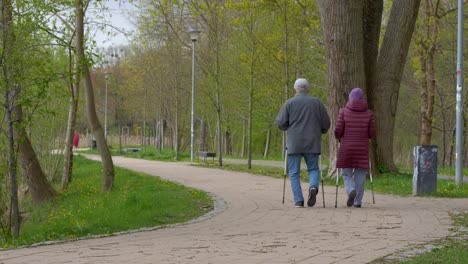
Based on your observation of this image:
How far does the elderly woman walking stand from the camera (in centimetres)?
1184

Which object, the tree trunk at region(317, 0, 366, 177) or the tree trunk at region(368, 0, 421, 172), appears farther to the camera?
the tree trunk at region(368, 0, 421, 172)

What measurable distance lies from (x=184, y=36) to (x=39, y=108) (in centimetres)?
2479

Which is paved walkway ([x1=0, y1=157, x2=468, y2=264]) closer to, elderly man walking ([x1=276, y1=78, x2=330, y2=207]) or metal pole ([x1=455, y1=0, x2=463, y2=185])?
elderly man walking ([x1=276, y1=78, x2=330, y2=207])

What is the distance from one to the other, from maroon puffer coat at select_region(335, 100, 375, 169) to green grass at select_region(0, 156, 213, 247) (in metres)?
2.28

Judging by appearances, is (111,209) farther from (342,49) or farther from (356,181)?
(342,49)

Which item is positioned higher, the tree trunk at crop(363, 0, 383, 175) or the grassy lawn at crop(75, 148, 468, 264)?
the tree trunk at crop(363, 0, 383, 175)

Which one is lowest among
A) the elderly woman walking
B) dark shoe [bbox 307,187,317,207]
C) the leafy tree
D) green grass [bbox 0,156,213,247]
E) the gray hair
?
green grass [bbox 0,156,213,247]

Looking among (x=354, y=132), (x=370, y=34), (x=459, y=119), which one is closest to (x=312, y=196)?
(x=354, y=132)

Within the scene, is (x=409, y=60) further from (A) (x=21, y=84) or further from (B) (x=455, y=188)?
(A) (x=21, y=84)

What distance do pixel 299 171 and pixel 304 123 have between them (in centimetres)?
72

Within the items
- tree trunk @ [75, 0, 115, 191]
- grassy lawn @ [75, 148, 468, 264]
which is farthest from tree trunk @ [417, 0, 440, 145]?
tree trunk @ [75, 0, 115, 191]

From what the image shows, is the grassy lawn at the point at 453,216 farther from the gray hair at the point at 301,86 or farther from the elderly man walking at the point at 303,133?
the gray hair at the point at 301,86

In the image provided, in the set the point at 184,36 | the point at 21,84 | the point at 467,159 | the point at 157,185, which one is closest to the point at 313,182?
the point at 21,84

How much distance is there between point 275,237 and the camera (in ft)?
27.4
